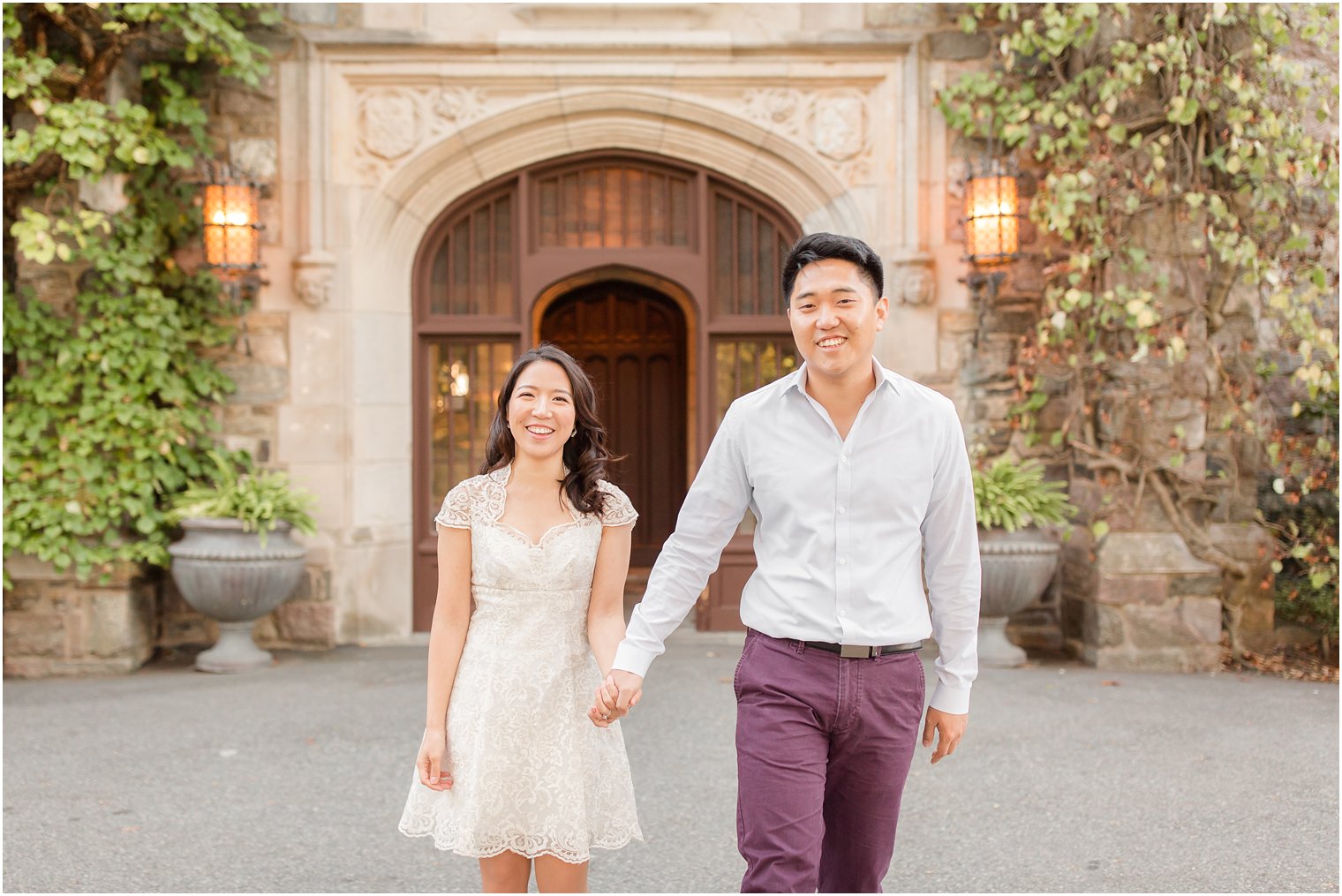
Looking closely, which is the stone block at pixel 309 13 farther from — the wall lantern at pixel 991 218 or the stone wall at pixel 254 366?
the wall lantern at pixel 991 218

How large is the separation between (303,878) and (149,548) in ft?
10.4

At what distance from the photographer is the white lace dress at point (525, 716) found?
2121 millimetres

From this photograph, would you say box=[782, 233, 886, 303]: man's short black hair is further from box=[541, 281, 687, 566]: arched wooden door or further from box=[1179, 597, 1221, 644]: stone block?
box=[541, 281, 687, 566]: arched wooden door

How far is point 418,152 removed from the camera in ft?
20.3

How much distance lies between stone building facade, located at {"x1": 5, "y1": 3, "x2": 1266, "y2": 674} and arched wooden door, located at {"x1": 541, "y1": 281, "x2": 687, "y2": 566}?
3165mm

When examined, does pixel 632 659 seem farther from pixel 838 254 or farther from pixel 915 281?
pixel 915 281

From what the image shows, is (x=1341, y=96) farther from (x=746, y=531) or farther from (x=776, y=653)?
(x=776, y=653)

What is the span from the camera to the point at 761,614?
6.88 feet

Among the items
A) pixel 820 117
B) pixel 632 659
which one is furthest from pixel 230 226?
pixel 632 659

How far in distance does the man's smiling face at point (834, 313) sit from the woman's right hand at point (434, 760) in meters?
1.01

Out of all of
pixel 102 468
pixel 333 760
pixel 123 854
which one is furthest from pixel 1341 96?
pixel 102 468

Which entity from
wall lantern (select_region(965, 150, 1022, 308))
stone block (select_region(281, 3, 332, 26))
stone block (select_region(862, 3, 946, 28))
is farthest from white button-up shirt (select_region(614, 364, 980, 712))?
stone block (select_region(281, 3, 332, 26))

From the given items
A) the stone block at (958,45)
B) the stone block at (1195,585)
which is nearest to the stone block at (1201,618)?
the stone block at (1195,585)

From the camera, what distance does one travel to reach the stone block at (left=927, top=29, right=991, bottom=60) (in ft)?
20.2
